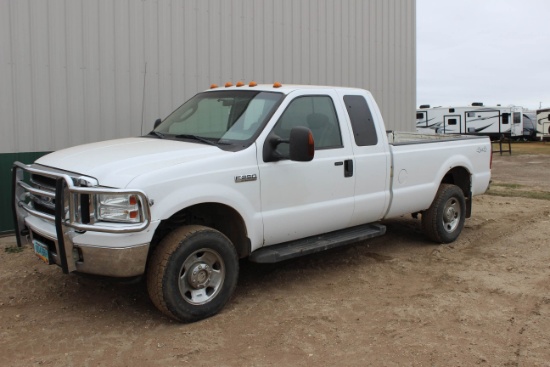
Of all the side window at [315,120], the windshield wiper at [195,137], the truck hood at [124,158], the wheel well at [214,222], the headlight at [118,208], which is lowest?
the wheel well at [214,222]

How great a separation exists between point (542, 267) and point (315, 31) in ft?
21.2

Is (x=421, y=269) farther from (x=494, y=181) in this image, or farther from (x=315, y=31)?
(x=494, y=181)

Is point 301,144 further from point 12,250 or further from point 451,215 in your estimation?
point 12,250

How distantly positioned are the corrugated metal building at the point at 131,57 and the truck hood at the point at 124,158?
8.84 feet

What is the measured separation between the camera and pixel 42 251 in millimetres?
4641

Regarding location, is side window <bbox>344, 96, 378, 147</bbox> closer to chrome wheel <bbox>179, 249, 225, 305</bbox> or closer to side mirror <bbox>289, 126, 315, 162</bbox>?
side mirror <bbox>289, 126, 315, 162</bbox>

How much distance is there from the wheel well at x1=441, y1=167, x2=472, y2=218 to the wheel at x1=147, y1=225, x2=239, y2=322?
4.04m

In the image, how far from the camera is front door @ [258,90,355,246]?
513cm

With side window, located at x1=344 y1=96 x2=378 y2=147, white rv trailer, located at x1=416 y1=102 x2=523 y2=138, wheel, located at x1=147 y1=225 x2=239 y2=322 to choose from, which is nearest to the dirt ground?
wheel, located at x1=147 y1=225 x2=239 y2=322

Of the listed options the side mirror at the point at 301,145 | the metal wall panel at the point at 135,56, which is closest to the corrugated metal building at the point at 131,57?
the metal wall panel at the point at 135,56

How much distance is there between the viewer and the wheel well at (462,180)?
25.1 ft

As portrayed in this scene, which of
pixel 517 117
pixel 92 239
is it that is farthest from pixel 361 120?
pixel 517 117

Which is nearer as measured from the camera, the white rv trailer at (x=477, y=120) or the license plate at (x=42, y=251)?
the license plate at (x=42, y=251)

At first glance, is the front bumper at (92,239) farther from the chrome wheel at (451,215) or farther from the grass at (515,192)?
the grass at (515,192)
